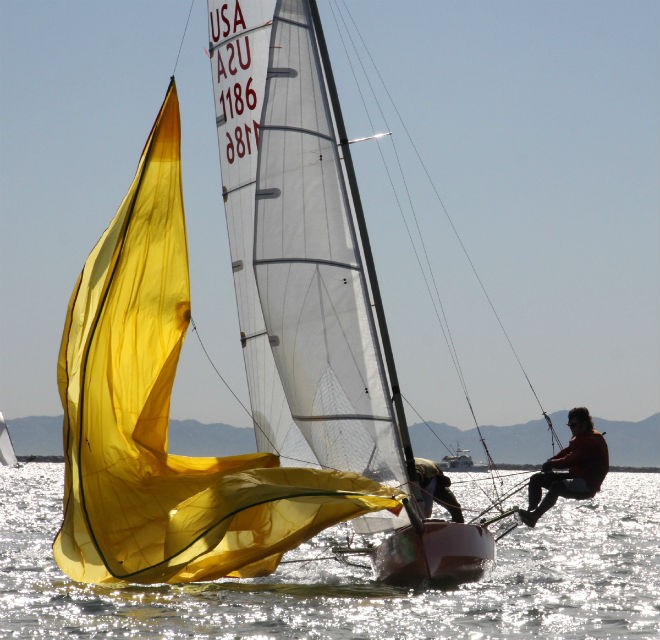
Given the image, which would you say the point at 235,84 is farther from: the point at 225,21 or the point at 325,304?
the point at 325,304

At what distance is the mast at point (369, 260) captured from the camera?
46.2ft

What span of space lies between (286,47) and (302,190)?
1632 mm

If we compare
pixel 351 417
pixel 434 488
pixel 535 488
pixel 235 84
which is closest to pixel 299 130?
pixel 351 417

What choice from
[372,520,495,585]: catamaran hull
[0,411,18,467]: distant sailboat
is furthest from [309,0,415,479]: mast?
[0,411,18,467]: distant sailboat

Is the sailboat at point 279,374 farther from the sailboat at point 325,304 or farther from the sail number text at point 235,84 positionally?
the sail number text at point 235,84

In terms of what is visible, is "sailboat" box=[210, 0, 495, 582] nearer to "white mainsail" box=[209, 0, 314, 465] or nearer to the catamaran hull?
the catamaran hull

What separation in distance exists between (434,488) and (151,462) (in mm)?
3309

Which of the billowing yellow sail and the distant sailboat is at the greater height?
the billowing yellow sail

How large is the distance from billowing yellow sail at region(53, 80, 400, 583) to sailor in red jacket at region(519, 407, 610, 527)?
2.39 meters

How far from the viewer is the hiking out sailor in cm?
1459

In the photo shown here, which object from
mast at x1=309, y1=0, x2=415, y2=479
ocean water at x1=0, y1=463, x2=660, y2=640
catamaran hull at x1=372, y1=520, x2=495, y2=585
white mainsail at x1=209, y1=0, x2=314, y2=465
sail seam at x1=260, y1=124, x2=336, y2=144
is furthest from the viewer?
white mainsail at x1=209, y1=0, x2=314, y2=465

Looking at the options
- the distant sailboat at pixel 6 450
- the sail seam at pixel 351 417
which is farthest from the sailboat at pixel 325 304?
the distant sailboat at pixel 6 450

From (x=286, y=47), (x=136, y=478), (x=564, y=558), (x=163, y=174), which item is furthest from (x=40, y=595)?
(x=564, y=558)

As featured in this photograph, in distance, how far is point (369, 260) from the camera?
1410 centimetres
